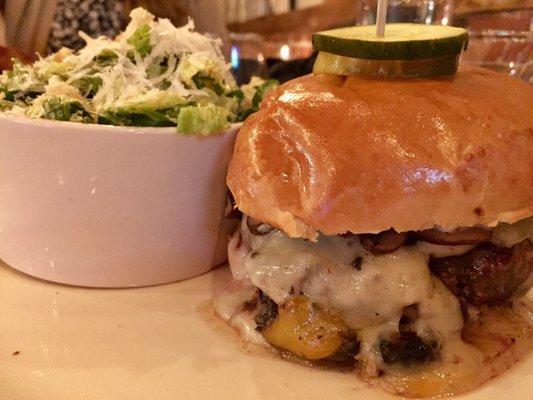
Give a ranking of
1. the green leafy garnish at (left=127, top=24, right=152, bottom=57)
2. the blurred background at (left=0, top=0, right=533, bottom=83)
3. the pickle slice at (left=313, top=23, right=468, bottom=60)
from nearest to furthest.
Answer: the pickle slice at (left=313, top=23, right=468, bottom=60) < the green leafy garnish at (left=127, top=24, right=152, bottom=57) < the blurred background at (left=0, top=0, right=533, bottom=83)

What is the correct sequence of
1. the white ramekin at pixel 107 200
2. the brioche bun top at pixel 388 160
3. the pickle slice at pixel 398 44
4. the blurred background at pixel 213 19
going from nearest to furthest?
the brioche bun top at pixel 388 160 → the pickle slice at pixel 398 44 → the white ramekin at pixel 107 200 → the blurred background at pixel 213 19

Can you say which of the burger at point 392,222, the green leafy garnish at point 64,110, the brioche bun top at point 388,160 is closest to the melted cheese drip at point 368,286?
the burger at point 392,222

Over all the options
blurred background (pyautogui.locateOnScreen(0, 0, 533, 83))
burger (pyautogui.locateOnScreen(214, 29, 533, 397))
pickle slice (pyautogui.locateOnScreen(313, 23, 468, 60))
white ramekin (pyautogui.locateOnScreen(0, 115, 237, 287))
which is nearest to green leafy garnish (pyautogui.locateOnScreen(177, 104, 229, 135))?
white ramekin (pyautogui.locateOnScreen(0, 115, 237, 287))

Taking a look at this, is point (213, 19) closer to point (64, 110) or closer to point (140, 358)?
point (64, 110)

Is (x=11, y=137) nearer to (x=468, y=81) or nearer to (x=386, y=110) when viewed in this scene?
(x=386, y=110)

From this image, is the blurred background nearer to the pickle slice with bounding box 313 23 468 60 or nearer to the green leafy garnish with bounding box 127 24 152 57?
the green leafy garnish with bounding box 127 24 152 57

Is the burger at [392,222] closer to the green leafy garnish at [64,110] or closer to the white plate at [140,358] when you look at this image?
the white plate at [140,358]

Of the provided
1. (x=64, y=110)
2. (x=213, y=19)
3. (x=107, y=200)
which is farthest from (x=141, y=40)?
(x=213, y=19)
